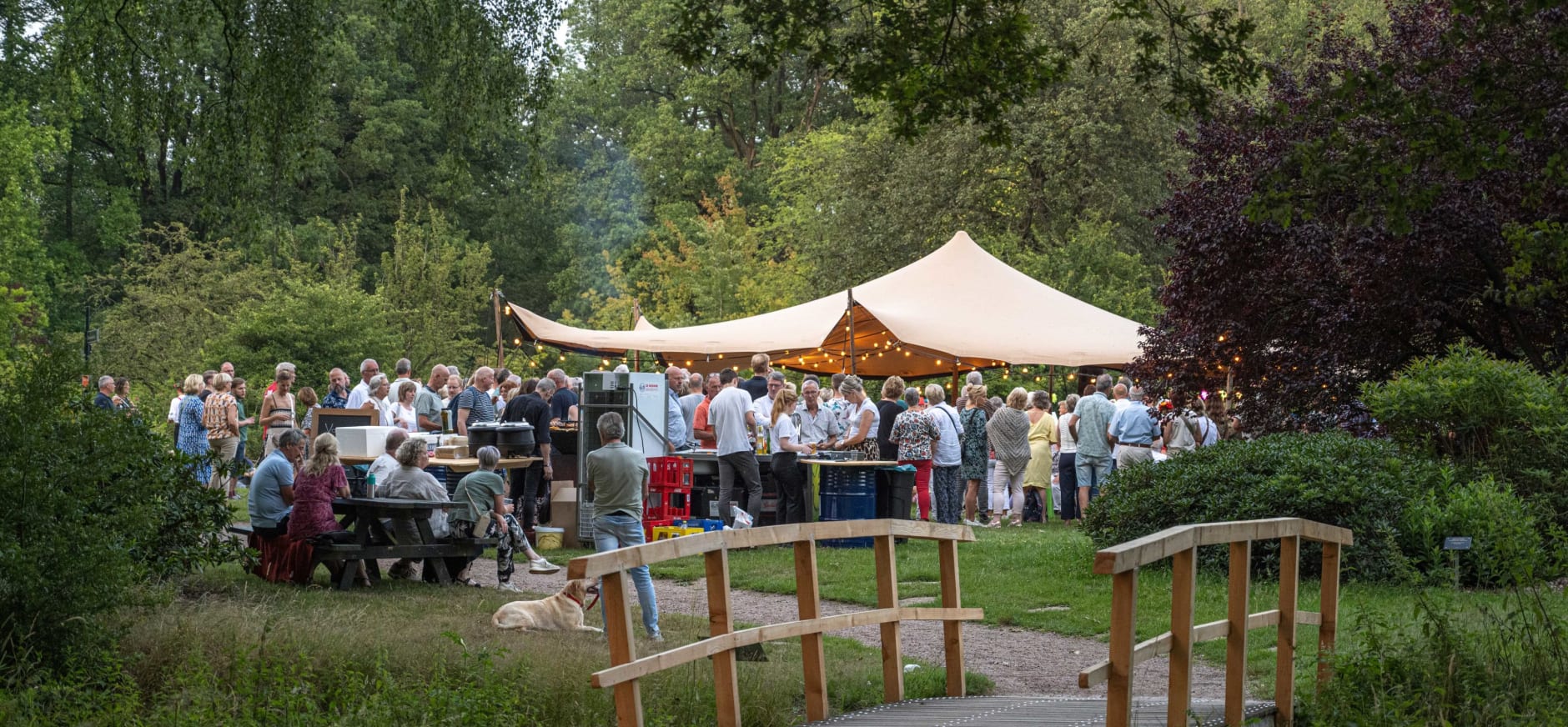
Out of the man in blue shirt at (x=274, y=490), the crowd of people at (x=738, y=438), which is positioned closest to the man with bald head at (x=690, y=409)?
the crowd of people at (x=738, y=438)

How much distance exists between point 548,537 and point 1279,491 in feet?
22.4

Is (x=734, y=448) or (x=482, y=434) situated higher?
(x=482, y=434)

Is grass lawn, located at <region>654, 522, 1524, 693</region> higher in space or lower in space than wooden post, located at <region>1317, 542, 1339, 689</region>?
lower

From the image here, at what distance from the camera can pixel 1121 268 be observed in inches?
1336

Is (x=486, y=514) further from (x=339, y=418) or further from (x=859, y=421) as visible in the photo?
(x=859, y=421)

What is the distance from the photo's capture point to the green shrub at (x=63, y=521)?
24.9 ft

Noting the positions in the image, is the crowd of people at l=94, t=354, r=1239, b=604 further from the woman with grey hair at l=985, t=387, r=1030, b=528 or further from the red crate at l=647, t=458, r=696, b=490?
the red crate at l=647, t=458, r=696, b=490

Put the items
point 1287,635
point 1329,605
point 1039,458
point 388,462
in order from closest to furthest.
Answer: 1. point 1287,635
2. point 1329,605
3. point 388,462
4. point 1039,458

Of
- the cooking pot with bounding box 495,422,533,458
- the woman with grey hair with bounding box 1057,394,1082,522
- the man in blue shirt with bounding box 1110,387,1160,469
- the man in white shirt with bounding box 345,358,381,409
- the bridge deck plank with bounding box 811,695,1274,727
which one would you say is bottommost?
the woman with grey hair with bounding box 1057,394,1082,522

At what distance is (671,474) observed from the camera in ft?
50.2

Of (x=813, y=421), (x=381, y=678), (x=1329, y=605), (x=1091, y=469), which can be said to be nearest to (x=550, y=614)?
(x=381, y=678)

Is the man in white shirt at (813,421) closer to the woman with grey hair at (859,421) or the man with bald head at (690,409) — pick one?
the woman with grey hair at (859,421)

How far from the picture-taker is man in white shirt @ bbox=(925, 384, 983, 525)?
16.5 metres

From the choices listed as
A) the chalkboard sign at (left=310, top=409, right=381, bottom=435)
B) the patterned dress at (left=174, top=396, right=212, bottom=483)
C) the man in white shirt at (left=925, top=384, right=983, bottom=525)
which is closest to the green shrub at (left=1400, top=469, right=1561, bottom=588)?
the man in white shirt at (left=925, top=384, right=983, bottom=525)
